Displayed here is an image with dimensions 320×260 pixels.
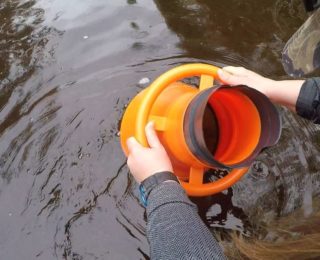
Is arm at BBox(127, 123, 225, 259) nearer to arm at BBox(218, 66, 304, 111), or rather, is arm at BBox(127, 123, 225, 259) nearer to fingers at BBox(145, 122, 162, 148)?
fingers at BBox(145, 122, 162, 148)

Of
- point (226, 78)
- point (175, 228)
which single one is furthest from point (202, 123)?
point (175, 228)

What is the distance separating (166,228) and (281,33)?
67.1 inches

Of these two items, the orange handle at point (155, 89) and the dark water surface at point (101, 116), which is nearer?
the orange handle at point (155, 89)

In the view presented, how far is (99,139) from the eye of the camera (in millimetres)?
2025

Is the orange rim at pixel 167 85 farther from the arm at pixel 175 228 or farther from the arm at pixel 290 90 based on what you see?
the arm at pixel 175 228

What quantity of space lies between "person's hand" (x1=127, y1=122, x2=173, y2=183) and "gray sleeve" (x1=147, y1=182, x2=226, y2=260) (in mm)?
83

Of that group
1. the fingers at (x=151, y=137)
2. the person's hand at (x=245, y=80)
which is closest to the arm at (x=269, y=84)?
the person's hand at (x=245, y=80)

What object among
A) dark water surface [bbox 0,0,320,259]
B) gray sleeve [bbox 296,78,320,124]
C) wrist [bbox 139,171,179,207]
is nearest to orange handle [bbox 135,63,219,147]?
wrist [bbox 139,171,179,207]

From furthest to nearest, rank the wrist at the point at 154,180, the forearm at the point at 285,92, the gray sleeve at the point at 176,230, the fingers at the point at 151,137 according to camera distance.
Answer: the forearm at the point at 285,92, the fingers at the point at 151,137, the wrist at the point at 154,180, the gray sleeve at the point at 176,230

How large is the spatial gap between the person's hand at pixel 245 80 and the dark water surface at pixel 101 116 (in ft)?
1.62

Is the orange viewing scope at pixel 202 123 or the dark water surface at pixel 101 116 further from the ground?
the orange viewing scope at pixel 202 123

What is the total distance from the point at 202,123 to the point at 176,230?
44cm

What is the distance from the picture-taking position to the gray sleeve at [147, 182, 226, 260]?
3.66ft

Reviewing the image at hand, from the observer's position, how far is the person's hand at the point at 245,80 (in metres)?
1.47
